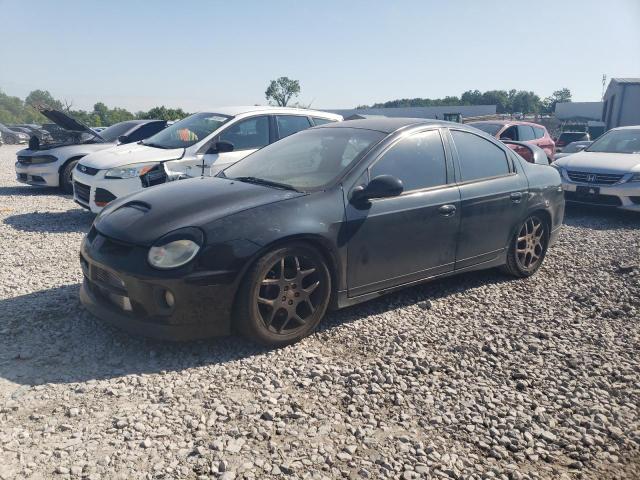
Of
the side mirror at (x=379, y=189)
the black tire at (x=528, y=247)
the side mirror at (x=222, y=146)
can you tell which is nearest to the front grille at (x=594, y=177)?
the black tire at (x=528, y=247)

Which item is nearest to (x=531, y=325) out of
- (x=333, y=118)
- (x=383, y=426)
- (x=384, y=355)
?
(x=384, y=355)

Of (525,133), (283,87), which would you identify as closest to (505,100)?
(283,87)

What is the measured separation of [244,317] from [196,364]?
449 millimetres

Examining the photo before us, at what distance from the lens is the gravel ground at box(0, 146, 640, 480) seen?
2580 mm

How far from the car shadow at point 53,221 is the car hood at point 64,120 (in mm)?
2374

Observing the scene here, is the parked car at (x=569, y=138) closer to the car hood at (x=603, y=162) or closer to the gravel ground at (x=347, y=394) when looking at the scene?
the car hood at (x=603, y=162)

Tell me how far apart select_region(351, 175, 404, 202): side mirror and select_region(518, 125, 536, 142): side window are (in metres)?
10.5

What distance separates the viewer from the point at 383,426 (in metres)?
2.88

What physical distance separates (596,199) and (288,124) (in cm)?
535

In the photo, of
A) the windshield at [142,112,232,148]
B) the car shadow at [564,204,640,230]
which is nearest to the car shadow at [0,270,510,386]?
the windshield at [142,112,232,148]

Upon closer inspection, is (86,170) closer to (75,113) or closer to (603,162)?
(603,162)

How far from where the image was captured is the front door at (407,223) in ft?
13.2

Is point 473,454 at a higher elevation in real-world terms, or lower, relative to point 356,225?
lower

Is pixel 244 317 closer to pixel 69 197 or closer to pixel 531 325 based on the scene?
pixel 531 325
